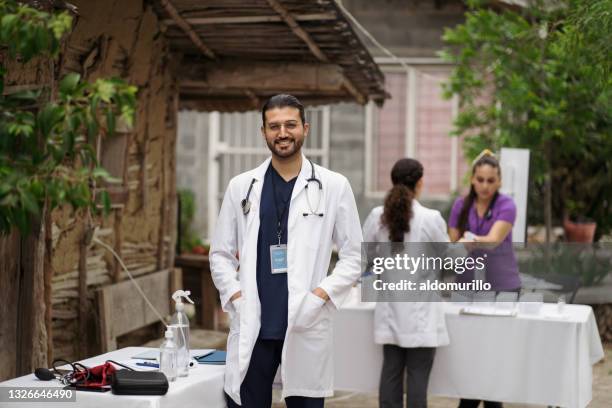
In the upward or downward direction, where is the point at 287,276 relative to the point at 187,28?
downward

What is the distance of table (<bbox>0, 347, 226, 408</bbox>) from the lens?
3.99 meters

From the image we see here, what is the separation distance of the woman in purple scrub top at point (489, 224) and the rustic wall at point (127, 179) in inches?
100

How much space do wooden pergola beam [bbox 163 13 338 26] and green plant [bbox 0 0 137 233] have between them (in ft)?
13.3

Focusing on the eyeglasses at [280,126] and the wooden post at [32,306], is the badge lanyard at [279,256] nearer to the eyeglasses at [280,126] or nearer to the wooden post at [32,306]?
the eyeglasses at [280,126]

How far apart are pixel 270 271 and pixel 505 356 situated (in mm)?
2278

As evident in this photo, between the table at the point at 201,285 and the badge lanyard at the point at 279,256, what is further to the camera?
the table at the point at 201,285

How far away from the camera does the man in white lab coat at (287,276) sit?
14.0ft

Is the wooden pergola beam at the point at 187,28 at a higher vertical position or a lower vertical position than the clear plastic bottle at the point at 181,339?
higher

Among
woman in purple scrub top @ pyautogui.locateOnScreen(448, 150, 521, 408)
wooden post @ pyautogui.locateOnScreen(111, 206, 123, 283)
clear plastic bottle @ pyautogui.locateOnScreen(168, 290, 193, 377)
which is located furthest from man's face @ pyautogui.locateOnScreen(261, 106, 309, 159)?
wooden post @ pyautogui.locateOnScreen(111, 206, 123, 283)

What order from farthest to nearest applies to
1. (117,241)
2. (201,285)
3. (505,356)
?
(201,285) → (117,241) → (505,356)

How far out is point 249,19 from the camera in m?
7.76

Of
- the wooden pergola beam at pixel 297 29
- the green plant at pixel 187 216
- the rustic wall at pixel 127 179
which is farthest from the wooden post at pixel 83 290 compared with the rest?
the green plant at pixel 187 216

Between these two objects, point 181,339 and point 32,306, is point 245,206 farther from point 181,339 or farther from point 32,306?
point 32,306

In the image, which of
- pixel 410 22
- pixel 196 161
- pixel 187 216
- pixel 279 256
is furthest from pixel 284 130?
pixel 196 161
